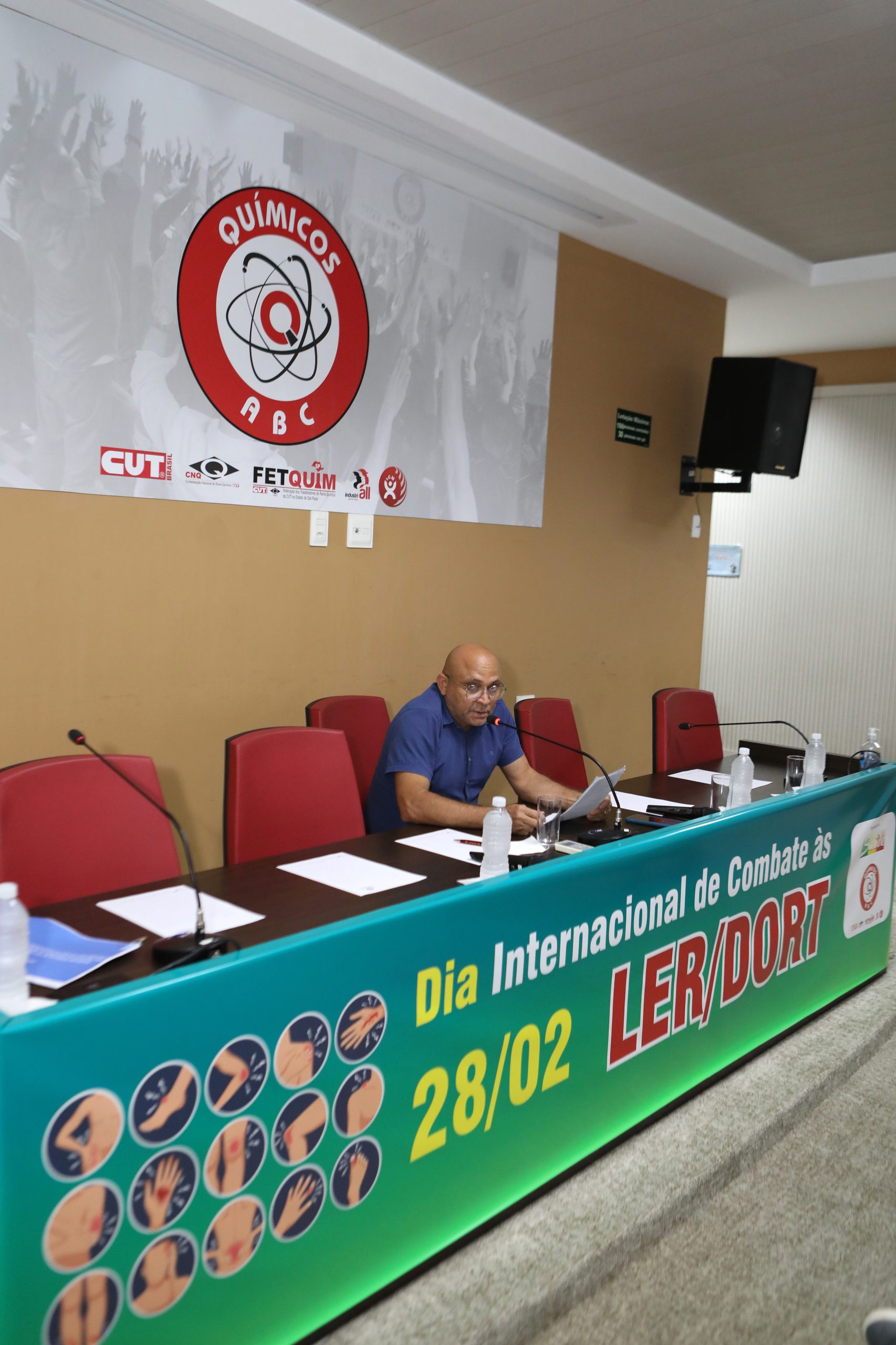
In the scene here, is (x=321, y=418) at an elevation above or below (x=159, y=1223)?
above

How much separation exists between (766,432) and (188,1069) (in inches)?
196

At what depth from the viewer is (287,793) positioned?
9.91ft

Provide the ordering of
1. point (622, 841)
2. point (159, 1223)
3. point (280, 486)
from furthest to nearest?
point (280, 486) < point (622, 841) < point (159, 1223)

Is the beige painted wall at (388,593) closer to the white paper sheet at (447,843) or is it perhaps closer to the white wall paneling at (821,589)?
the white paper sheet at (447,843)

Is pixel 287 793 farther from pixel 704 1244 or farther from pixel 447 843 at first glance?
pixel 704 1244

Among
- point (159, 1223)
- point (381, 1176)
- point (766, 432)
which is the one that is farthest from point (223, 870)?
point (766, 432)

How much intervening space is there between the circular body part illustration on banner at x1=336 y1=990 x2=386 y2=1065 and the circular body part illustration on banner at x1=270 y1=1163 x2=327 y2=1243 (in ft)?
0.59

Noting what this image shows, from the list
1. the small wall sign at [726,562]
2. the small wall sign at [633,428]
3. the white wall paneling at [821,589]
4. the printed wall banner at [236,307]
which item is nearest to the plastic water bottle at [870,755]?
the printed wall banner at [236,307]

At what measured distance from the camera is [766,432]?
220 inches

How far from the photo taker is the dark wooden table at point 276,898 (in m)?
1.80

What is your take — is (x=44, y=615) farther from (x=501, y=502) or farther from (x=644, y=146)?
(x=644, y=146)

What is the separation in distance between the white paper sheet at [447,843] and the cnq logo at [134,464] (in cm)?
159

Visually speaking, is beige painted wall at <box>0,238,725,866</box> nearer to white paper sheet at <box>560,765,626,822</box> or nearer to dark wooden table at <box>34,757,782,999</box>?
dark wooden table at <box>34,757,782,999</box>

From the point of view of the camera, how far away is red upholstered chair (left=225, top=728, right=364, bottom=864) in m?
2.89
